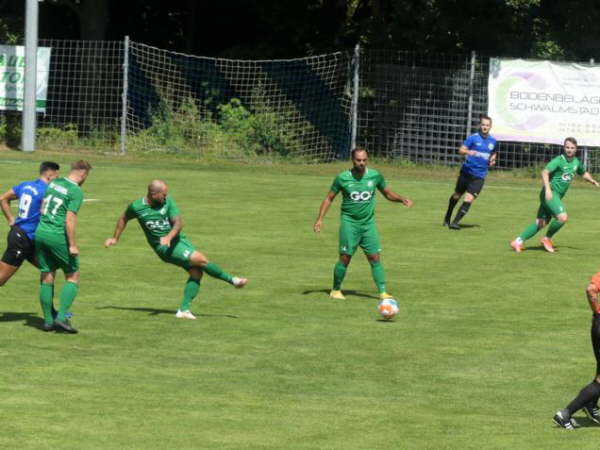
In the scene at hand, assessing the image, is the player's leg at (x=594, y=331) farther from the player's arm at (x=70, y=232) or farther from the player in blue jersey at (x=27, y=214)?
the player in blue jersey at (x=27, y=214)

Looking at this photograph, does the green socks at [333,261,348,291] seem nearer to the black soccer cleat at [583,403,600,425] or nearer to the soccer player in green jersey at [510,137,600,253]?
the soccer player in green jersey at [510,137,600,253]

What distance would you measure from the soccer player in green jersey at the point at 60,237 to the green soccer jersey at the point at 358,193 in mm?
4407

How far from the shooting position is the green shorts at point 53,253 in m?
16.4

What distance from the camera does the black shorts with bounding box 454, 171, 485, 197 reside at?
28.6 metres

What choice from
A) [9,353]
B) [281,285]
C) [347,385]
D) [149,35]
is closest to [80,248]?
[281,285]

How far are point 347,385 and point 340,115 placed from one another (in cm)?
2928

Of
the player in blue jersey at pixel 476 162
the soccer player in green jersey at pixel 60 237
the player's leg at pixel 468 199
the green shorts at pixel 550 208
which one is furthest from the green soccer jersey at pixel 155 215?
the player in blue jersey at pixel 476 162

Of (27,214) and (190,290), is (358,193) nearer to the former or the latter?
(190,290)

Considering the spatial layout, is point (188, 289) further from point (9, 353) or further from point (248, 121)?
point (248, 121)

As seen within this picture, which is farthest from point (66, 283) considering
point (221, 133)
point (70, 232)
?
point (221, 133)

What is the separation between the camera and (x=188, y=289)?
17844 millimetres

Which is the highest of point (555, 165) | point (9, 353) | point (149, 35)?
point (149, 35)

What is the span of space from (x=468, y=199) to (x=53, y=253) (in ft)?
44.2

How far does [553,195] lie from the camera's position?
25.1 m
